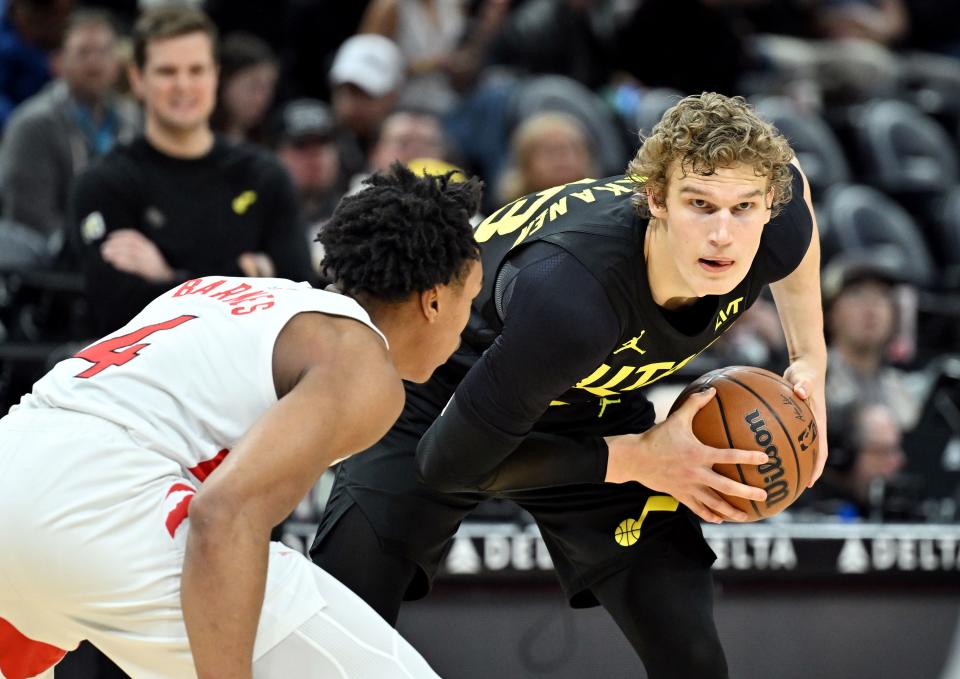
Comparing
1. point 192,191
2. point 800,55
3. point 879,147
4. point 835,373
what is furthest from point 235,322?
point 800,55

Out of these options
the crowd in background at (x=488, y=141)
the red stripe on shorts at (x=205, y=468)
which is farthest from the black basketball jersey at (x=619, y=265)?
the crowd in background at (x=488, y=141)

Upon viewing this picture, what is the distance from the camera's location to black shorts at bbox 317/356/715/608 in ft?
11.9

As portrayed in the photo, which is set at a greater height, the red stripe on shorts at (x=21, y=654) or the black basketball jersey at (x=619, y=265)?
the black basketball jersey at (x=619, y=265)

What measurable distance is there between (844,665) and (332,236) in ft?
10.8

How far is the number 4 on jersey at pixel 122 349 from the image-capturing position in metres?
2.60

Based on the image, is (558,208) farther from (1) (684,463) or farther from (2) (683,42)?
(2) (683,42)

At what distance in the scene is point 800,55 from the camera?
10.5m

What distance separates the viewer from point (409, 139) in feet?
22.6

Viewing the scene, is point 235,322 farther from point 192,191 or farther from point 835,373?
point 835,373

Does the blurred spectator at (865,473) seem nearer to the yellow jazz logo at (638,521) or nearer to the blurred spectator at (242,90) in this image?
the yellow jazz logo at (638,521)

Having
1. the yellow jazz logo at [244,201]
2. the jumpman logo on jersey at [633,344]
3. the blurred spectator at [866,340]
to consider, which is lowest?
the blurred spectator at [866,340]

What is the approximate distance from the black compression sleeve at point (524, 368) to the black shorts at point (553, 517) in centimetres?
25

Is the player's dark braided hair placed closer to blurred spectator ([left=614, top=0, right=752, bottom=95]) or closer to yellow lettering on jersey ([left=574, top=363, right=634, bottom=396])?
yellow lettering on jersey ([left=574, top=363, right=634, bottom=396])

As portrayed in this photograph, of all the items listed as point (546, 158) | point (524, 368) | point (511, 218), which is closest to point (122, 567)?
point (524, 368)
